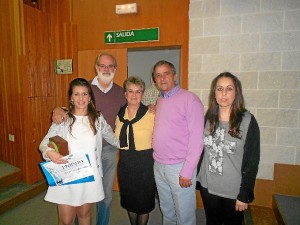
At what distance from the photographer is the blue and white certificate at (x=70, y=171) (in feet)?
5.32

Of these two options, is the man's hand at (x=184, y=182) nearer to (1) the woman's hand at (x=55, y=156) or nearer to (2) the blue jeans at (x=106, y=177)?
(2) the blue jeans at (x=106, y=177)

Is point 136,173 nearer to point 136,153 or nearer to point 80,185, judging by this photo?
point 136,153

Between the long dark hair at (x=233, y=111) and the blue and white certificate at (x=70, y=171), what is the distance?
96 centimetres

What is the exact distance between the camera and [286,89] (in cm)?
256

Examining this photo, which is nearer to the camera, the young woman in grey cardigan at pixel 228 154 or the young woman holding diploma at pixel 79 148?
the young woman in grey cardigan at pixel 228 154

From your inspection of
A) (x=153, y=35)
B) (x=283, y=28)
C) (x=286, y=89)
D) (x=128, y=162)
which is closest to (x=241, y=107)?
(x=128, y=162)

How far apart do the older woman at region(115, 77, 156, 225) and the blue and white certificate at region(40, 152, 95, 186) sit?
14.4 inches

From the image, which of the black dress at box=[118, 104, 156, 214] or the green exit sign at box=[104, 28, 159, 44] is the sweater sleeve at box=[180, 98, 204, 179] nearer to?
the black dress at box=[118, 104, 156, 214]

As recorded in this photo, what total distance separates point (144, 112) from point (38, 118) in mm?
2206

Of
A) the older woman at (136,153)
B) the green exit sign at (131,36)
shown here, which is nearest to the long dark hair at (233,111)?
the older woman at (136,153)

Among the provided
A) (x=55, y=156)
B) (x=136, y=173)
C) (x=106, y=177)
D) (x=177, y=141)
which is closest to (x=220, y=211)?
(x=177, y=141)

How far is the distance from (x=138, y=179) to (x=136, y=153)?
0.74ft

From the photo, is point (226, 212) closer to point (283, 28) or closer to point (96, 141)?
point (96, 141)

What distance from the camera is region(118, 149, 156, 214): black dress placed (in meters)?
1.94
